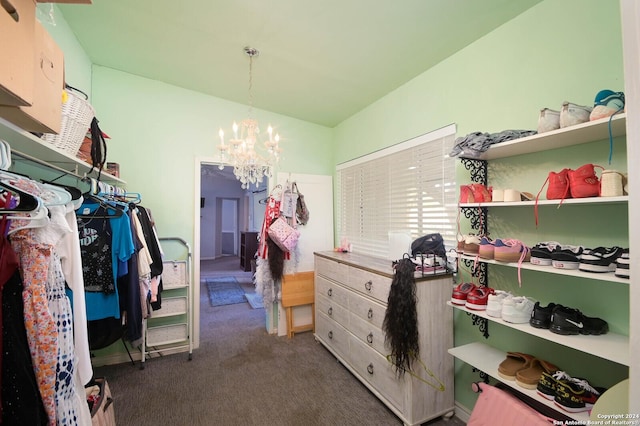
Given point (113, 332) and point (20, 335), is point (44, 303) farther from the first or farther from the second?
point (113, 332)

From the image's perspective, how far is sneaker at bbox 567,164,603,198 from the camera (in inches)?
43.9

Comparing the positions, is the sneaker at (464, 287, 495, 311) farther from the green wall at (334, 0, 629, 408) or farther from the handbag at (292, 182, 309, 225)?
the handbag at (292, 182, 309, 225)

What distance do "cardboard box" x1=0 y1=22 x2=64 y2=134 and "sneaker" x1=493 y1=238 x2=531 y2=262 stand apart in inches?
80.6

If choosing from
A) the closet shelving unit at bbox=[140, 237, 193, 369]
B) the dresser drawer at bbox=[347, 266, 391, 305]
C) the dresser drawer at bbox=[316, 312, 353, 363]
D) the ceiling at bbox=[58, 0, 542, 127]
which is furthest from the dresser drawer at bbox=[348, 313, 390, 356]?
the ceiling at bbox=[58, 0, 542, 127]

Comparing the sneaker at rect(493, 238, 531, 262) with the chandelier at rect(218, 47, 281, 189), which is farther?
the chandelier at rect(218, 47, 281, 189)

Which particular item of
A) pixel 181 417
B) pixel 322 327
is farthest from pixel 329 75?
pixel 181 417

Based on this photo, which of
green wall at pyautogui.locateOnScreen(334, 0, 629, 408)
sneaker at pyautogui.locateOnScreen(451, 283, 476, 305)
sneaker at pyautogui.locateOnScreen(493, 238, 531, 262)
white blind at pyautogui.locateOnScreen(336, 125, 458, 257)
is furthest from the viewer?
white blind at pyautogui.locateOnScreen(336, 125, 458, 257)

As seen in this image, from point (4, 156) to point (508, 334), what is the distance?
8.37 ft

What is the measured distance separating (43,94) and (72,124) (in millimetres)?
524

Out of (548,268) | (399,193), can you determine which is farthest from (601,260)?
(399,193)

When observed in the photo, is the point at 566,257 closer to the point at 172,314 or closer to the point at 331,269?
the point at 331,269

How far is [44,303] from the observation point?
0.88 m

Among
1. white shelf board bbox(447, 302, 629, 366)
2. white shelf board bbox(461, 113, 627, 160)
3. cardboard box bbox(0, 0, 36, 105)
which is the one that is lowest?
white shelf board bbox(447, 302, 629, 366)

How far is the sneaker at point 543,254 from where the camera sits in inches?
48.7
